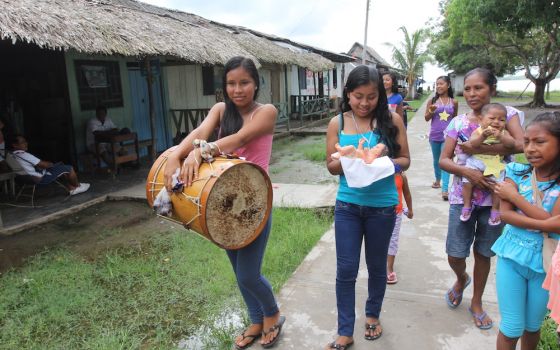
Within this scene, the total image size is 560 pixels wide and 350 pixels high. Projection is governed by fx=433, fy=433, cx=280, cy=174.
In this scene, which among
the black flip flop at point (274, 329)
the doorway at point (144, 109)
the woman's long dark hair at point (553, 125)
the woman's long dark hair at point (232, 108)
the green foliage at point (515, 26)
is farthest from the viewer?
the green foliage at point (515, 26)

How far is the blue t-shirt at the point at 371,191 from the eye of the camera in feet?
7.41

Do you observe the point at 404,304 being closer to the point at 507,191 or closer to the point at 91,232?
the point at 507,191

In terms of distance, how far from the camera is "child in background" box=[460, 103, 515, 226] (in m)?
2.41

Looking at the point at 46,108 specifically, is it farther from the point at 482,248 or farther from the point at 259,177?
the point at 482,248

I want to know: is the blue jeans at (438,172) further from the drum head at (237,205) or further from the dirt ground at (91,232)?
the drum head at (237,205)

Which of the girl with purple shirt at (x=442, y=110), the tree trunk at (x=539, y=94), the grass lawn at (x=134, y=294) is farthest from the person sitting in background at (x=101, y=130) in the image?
the tree trunk at (x=539, y=94)

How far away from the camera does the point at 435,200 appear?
5465 mm

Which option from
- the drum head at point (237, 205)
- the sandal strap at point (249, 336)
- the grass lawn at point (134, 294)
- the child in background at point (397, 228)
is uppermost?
the drum head at point (237, 205)

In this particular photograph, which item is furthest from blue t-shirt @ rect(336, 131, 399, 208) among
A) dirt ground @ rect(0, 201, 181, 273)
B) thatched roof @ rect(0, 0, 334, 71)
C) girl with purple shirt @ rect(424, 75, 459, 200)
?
thatched roof @ rect(0, 0, 334, 71)

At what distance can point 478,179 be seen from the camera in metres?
2.44

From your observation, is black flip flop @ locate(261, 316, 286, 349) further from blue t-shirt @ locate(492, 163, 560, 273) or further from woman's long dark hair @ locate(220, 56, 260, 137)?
blue t-shirt @ locate(492, 163, 560, 273)

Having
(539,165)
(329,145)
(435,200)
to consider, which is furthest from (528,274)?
(435,200)

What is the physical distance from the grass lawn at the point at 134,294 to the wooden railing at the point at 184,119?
5881mm

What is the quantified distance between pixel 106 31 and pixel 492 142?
5786mm
